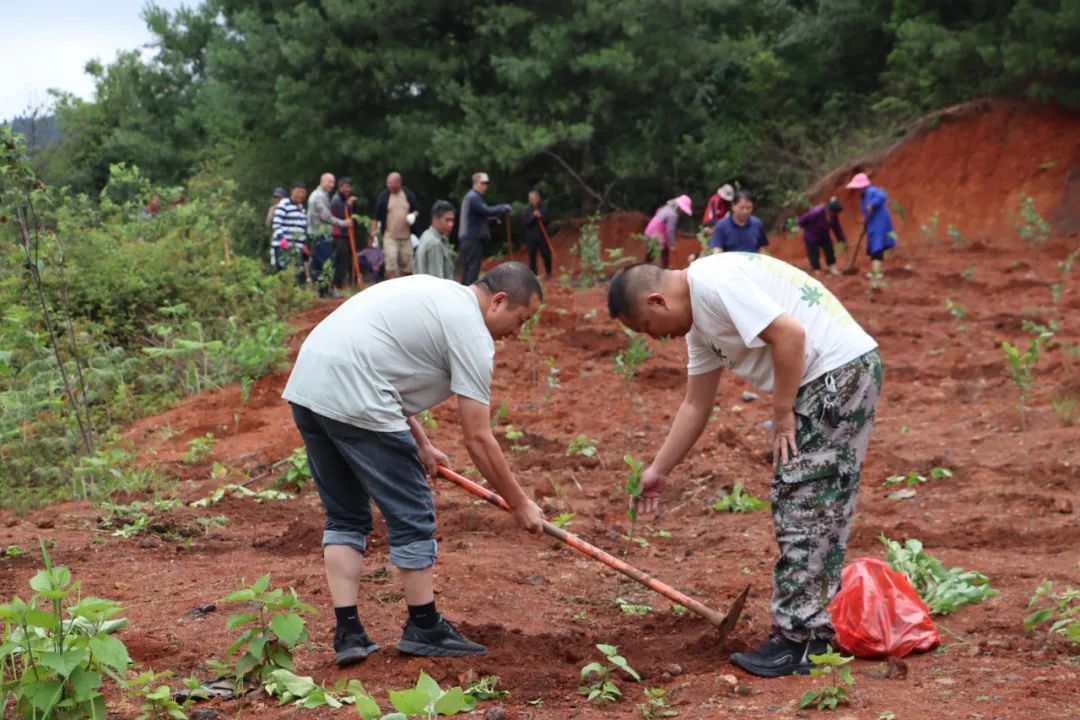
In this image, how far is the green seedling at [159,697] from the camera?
3760mm

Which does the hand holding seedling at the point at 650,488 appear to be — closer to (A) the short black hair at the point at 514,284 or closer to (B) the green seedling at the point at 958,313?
(A) the short black hair at the point at 514,284

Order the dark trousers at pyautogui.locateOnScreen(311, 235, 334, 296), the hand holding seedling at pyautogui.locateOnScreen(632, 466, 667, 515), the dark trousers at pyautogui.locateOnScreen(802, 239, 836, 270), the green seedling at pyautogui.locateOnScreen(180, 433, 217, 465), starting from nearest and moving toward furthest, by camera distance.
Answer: the hand holding seedling at pyautogui.locateOnScreen(632, 466, 667, 515)
the green seedling at pyautogui.locateOnScreen(180, 433, 217, 465)
the dark trousers at pyautogui.locateOnScreen(311, 235, 334, 296)
the dark trousers at pyautogui.locateOnScreen(802, 239, 836, 270)

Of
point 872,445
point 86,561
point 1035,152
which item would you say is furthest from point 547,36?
point 86,561

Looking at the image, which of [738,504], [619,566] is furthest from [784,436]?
[738,504]

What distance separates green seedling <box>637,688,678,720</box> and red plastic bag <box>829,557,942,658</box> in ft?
2.99

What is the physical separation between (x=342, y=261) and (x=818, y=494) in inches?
555

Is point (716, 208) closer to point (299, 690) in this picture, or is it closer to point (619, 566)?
point (619, 566)

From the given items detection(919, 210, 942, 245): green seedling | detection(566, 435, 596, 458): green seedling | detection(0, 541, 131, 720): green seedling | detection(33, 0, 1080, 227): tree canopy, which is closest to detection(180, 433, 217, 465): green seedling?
detection(566, 435, 596, 458): green seedling

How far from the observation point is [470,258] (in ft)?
51.0

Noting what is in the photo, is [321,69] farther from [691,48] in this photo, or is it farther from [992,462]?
[992,462]

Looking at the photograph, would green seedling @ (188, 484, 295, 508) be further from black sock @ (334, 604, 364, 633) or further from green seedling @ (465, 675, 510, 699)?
green seedling @ (465, 675, 510, 699)

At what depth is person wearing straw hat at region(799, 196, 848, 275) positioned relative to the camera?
1802 cm

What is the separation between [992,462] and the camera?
26.9 feet

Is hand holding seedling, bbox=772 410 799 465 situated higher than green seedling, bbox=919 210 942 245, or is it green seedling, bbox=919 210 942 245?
hand holding seedling, bbox=772 410 799 465
